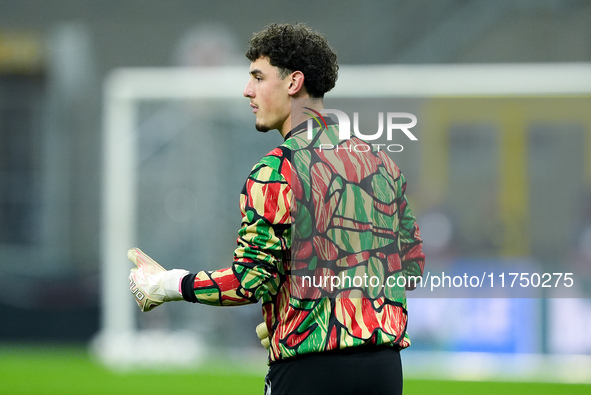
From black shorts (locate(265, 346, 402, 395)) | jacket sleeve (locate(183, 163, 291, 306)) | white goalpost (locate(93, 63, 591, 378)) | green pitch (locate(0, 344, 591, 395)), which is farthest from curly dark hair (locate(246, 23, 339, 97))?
white goalpost (locate(93, 63, 591, 378))

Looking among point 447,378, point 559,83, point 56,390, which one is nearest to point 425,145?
point 559,83

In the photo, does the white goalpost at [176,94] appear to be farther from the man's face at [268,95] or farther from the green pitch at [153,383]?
the man's face at [268,95]

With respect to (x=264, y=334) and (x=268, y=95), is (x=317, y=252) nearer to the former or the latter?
(x=264, y=334)

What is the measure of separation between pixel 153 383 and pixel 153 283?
570 cm

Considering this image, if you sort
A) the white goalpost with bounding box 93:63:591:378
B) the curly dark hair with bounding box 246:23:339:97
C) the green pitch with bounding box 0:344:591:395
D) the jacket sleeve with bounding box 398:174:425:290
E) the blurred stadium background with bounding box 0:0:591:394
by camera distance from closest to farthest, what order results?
the curly dark hair with bounding box 246:23:339:97 < the jacket sleeve with bounding box 398:174:425:290 < the green pitch with bounding box 0:344:591:395 < the blurred stadium background with bounding box 0:0:591:394 < the white goalpost with bounding box 93:63:591:378

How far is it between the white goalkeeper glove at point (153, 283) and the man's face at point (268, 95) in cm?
49

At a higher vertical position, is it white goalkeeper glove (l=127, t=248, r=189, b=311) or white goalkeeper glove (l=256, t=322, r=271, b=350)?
white goalkeeper glove (l=127, t=248, r=189, b=311)

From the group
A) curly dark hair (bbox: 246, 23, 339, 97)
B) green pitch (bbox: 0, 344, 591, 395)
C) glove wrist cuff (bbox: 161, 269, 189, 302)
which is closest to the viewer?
glove wrist cuff (bbox: 161, 269, 189, 302)

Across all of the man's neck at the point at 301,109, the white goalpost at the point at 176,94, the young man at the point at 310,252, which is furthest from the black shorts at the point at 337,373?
the white goalpost at the point at 176,94

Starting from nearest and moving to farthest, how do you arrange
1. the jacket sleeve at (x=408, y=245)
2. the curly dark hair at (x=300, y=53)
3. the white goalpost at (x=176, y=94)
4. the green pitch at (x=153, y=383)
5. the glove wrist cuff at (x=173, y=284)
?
the glove wrist cuff at (x=173, y=284), the curly dark hair at (x=300, y=53), the jacket sleeve at (x=408, y=245), the green pitch at (x=153, y=383), the white goalpost at (x=176, y=94)

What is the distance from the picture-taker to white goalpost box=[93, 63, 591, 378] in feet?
28.7

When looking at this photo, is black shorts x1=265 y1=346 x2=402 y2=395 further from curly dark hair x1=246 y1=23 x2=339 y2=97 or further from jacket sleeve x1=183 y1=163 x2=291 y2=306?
curly dark hair x1=246 y1=23 x2=339 y2=97

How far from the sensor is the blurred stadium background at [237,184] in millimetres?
8188

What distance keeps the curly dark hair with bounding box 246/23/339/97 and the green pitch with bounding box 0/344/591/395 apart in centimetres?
495
